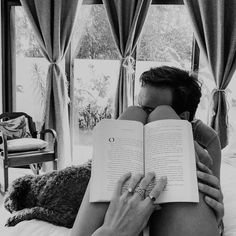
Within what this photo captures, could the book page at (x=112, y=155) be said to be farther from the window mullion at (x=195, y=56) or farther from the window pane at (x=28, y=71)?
the window pane at (x=28, y=71)

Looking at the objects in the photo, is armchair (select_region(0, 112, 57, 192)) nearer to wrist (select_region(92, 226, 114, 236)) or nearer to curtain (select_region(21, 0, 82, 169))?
curtain (select_region(21, 0, 82, 169))

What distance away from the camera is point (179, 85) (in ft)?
4.03

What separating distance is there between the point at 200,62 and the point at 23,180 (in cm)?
245

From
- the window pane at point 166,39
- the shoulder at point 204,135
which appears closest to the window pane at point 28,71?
the window pane at point 166,39

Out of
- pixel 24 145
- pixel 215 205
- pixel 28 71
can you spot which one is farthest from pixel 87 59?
pixel 215 205

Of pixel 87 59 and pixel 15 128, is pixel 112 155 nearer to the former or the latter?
pixel 15 128

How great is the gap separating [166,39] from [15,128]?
6.05 ft

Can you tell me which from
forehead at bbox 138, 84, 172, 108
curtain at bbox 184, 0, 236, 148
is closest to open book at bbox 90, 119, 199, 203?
forehead at bbox 138, 84, 172, 108

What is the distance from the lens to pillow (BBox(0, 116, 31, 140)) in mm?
2959

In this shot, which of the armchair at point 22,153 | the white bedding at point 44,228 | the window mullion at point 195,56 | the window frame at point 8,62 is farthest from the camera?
the window frame at point 8,62

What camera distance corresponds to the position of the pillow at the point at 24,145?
2791 millimetres

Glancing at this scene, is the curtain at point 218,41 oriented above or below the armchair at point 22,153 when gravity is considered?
above

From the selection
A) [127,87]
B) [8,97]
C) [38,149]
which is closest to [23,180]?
[38,149]

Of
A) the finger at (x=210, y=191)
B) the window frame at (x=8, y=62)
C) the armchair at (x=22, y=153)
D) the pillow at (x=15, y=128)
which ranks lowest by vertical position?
the armchair at (x=22, y=153)
